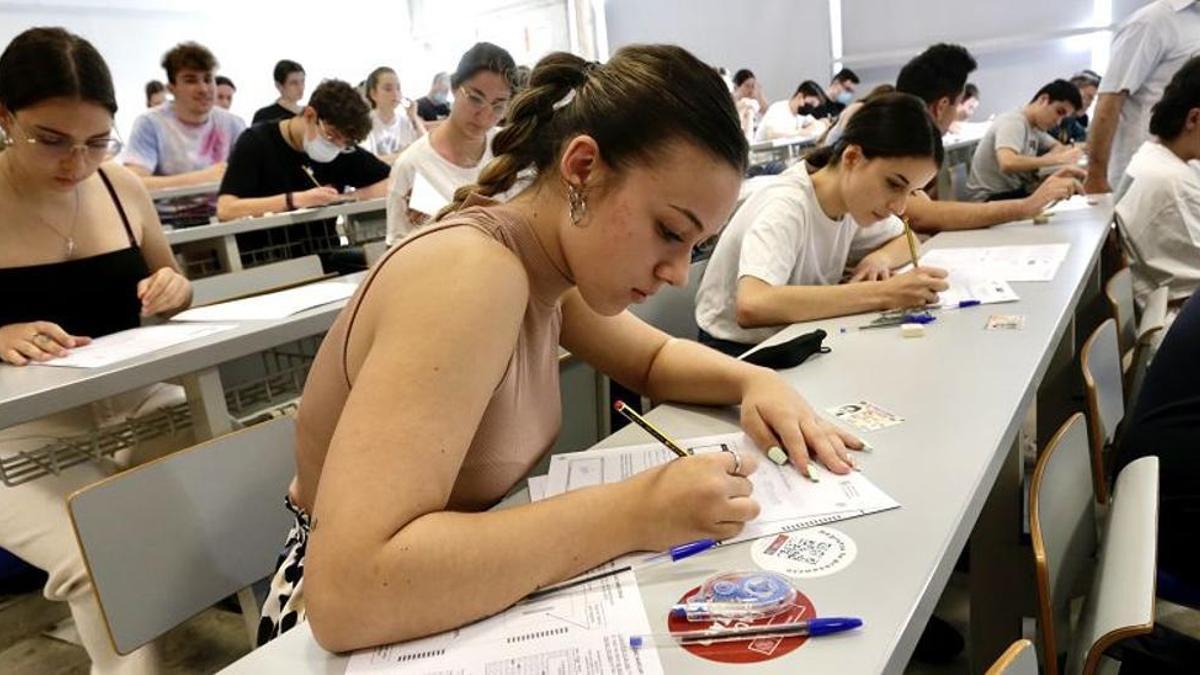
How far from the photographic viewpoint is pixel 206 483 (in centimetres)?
106

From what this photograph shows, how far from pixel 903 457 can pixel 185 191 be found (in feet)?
11.6

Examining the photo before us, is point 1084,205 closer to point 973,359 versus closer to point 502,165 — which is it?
point 973,359

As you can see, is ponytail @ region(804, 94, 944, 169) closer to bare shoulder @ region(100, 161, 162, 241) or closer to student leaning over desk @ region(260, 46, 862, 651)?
student leaning over desk @ region(260, 46, 862, 651)

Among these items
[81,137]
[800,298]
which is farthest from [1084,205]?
[81,137]

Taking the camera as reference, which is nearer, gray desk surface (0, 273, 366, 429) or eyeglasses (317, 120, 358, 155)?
gray desk surface (0, 273, 366, 429)

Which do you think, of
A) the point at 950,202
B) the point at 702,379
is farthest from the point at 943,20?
the point at 702,379

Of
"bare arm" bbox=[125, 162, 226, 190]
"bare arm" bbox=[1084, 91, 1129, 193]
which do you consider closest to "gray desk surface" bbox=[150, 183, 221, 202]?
"bare arm" bbox=[125, 162, 226, 190]

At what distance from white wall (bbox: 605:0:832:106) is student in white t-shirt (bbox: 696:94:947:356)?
759 cm

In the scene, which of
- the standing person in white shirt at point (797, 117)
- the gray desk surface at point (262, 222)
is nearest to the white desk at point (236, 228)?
the gray desk surface at point (262, 222)

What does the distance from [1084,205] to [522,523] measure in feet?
8.66

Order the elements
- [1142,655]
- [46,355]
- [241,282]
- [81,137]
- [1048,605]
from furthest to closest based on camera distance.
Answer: [241,282], [81,137], [46,355], [1142,655], [1048,605]

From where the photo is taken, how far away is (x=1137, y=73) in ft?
9.73

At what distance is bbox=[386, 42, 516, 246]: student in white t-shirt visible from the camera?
2.27 meters

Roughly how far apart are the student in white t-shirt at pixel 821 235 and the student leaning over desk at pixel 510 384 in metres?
0.58
